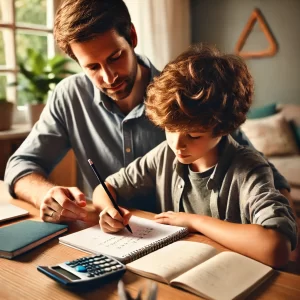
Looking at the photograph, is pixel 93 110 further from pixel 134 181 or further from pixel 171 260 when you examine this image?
pixel 171 260

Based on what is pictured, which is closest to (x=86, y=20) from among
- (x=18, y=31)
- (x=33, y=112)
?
(x=33, y=112)

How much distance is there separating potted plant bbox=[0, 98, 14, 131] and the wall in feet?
6.89

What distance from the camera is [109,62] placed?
1.39 m

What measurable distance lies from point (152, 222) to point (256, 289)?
0.40 meters

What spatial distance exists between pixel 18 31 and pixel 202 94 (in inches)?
90.8

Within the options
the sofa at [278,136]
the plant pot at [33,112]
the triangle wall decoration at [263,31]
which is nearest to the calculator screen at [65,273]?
the plant pot at [33,112]

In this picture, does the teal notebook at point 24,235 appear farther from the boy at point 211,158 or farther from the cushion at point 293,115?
the cushion at point 293,115

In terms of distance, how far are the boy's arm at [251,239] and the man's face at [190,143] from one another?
172 millimetres

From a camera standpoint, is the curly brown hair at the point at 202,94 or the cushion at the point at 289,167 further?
the cushion at the point at 289,167

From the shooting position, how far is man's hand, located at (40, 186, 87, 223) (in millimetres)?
1109

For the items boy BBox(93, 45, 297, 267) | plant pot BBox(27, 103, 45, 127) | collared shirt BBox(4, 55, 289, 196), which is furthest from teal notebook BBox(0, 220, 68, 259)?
plant pot BBox(27, 103, 45, 127)

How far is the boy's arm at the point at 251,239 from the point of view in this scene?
0.87 metres

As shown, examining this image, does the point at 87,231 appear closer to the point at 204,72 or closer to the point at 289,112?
the point at 204,72

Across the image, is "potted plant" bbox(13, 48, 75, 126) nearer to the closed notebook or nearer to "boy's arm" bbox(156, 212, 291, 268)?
the closed notebook
